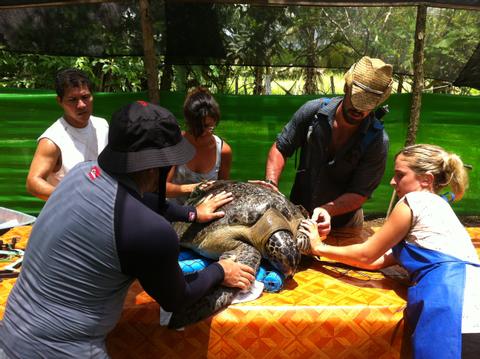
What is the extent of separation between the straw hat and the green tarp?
76.1 inches

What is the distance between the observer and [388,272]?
1.80 metres

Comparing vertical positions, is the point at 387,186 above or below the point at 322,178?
below

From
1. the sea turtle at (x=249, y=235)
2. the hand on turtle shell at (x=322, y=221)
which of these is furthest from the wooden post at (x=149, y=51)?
the hand on turtle shell at (x=322, y=221)

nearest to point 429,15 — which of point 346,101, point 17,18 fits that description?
point 346,101

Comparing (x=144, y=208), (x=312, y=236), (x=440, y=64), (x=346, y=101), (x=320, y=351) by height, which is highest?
(x=440, y=64)

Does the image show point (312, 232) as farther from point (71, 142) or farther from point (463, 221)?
point (463, 221)

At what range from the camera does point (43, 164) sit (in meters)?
1.97

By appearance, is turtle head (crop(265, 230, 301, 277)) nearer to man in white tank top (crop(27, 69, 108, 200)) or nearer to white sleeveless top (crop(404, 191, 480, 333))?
white sleeveless top (crop(404, 191, 480, 333))

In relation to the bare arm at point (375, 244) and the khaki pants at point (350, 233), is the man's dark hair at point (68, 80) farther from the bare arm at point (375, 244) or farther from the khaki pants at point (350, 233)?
the khaki pants at point (350, 233)

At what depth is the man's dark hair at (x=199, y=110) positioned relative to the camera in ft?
6.54

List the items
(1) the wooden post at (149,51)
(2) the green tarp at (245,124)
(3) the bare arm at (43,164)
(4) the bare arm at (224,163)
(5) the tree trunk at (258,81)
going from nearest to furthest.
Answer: (3) the bare arm at (43,164), (4) the bare arm at (224,163), (1) the wooden post at (149,51), (2) the green tarp at (245,124), (5) the tree trunk at (258,81)

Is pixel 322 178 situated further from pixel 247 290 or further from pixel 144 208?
pixel 144 208

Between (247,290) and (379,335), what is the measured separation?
517 mm

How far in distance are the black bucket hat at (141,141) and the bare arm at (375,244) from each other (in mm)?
851
